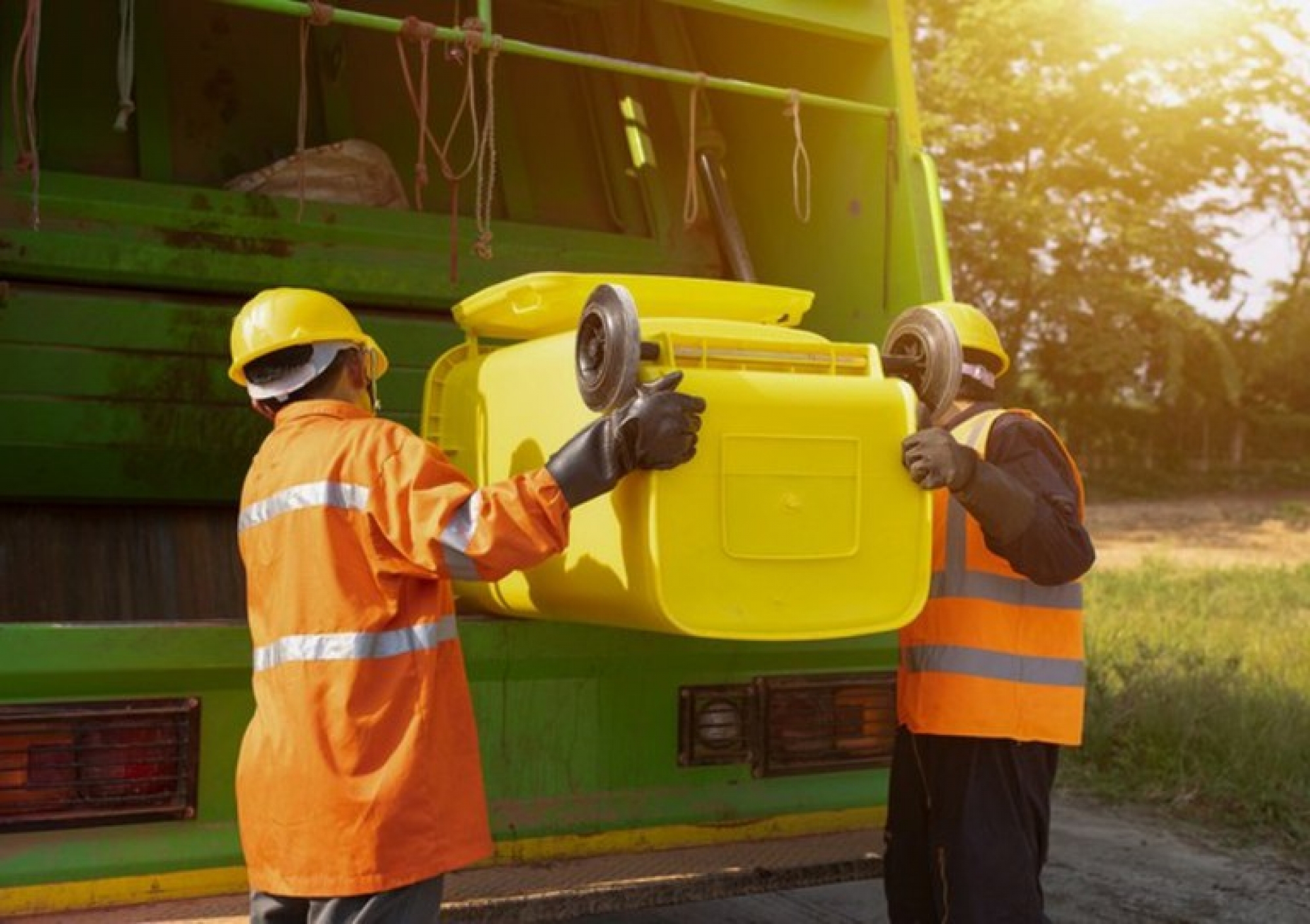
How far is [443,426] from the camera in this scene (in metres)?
2.99

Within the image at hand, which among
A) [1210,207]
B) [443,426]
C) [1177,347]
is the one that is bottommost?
[443,426]

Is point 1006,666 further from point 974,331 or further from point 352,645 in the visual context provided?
point 352,645

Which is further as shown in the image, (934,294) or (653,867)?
(934,294)

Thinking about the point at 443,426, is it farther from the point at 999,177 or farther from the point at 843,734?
the point at 999,177

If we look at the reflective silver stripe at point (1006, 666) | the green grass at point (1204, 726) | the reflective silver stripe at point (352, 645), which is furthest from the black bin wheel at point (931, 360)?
the green grass at point (1204, 726)

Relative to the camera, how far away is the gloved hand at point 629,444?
2145mm

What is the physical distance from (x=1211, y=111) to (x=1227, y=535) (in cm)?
501

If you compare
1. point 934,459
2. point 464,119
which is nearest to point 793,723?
point 934,459

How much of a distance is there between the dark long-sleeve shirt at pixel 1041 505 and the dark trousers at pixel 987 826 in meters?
0.34

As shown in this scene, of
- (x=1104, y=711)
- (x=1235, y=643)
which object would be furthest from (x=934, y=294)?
(x=1235, y=643)

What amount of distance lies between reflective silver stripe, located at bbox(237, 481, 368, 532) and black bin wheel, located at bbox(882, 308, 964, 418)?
39.2 inches

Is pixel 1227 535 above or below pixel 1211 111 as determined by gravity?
below

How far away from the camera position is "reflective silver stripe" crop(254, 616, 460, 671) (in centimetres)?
214

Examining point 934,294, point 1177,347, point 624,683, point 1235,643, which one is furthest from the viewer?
point 1177,347
